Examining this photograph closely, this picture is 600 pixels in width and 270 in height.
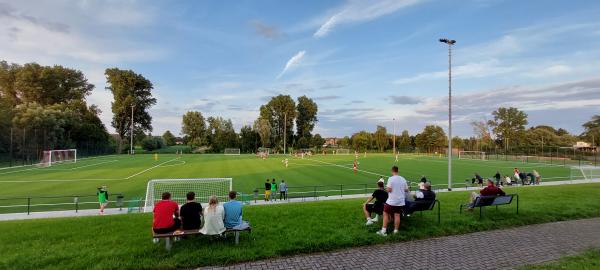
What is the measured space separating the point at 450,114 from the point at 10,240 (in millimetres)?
24001

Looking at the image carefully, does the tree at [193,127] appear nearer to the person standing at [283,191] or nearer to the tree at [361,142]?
the tree at [361,142]

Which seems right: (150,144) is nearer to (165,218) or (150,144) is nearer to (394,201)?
(165,218)

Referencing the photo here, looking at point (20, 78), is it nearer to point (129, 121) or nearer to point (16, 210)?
point (129, 121)

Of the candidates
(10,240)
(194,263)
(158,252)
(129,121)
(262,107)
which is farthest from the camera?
(262,107)

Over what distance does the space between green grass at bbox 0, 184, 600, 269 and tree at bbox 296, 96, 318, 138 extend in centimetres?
10232

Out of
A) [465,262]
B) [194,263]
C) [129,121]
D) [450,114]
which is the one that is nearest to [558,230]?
[465,262]

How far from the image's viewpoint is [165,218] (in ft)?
23.9

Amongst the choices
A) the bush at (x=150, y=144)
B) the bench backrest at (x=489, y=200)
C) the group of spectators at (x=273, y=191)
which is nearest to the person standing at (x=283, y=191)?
the group of spectators at (x=273, y=191)

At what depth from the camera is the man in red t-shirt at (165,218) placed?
23.6 ft

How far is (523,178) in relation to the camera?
95.8 ft

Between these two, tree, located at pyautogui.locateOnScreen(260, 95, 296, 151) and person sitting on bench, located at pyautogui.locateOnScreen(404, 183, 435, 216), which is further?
tree, located at pyautogui.locateOnScreen(260, 95, 296, 151)

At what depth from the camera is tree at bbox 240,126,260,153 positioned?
103562 millimetres

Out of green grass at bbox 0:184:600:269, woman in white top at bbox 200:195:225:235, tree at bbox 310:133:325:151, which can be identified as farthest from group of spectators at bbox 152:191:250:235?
tree at bbox 310:133:325:151

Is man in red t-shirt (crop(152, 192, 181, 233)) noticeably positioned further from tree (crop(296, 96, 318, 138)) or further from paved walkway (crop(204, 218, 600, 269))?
tree (crop(296, 96, 318, 138))
